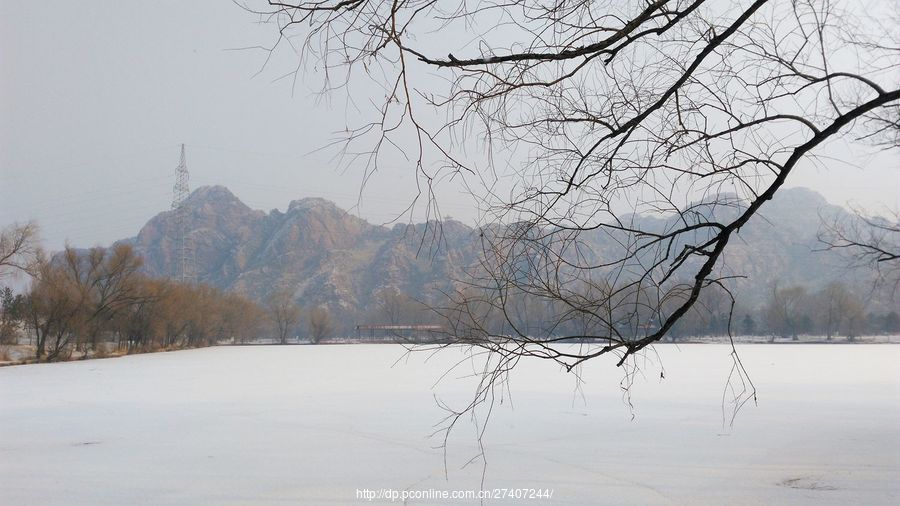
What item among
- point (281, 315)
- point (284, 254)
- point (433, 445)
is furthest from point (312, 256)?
point (433, 445)

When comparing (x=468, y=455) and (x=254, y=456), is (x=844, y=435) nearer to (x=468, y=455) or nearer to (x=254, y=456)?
(x=468, y=455)

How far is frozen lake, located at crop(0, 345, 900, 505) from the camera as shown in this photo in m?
3.79

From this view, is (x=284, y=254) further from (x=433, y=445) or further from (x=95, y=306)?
(x=433, y=445)

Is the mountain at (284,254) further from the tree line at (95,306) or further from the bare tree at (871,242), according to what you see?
the bare tree at (871,242)

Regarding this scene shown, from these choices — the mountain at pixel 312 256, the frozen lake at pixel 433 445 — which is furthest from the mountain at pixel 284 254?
the frozen lake at pixel 433 445

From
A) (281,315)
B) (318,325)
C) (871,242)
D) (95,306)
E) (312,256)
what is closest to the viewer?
(871,242)

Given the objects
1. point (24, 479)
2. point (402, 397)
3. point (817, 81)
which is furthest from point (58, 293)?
point (817, 81)

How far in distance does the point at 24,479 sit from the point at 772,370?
443 inches

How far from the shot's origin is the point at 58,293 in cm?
1866

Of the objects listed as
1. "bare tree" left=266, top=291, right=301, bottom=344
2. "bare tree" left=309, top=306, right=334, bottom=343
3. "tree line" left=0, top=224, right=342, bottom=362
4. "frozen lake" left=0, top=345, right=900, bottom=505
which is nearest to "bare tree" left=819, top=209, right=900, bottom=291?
"frozen lake" left=0, top=345, right=900, bottom=505

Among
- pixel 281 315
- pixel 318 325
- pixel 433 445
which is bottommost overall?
pixel 433 445

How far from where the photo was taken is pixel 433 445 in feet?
16.7

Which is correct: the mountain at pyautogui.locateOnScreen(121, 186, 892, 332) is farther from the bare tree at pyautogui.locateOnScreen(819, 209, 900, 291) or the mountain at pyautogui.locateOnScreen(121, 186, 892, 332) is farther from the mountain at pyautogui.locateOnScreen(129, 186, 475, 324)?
the bare tree at pyautogui.locateOnScreen(819, 209, 900, 291)

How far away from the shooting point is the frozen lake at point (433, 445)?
379cm
